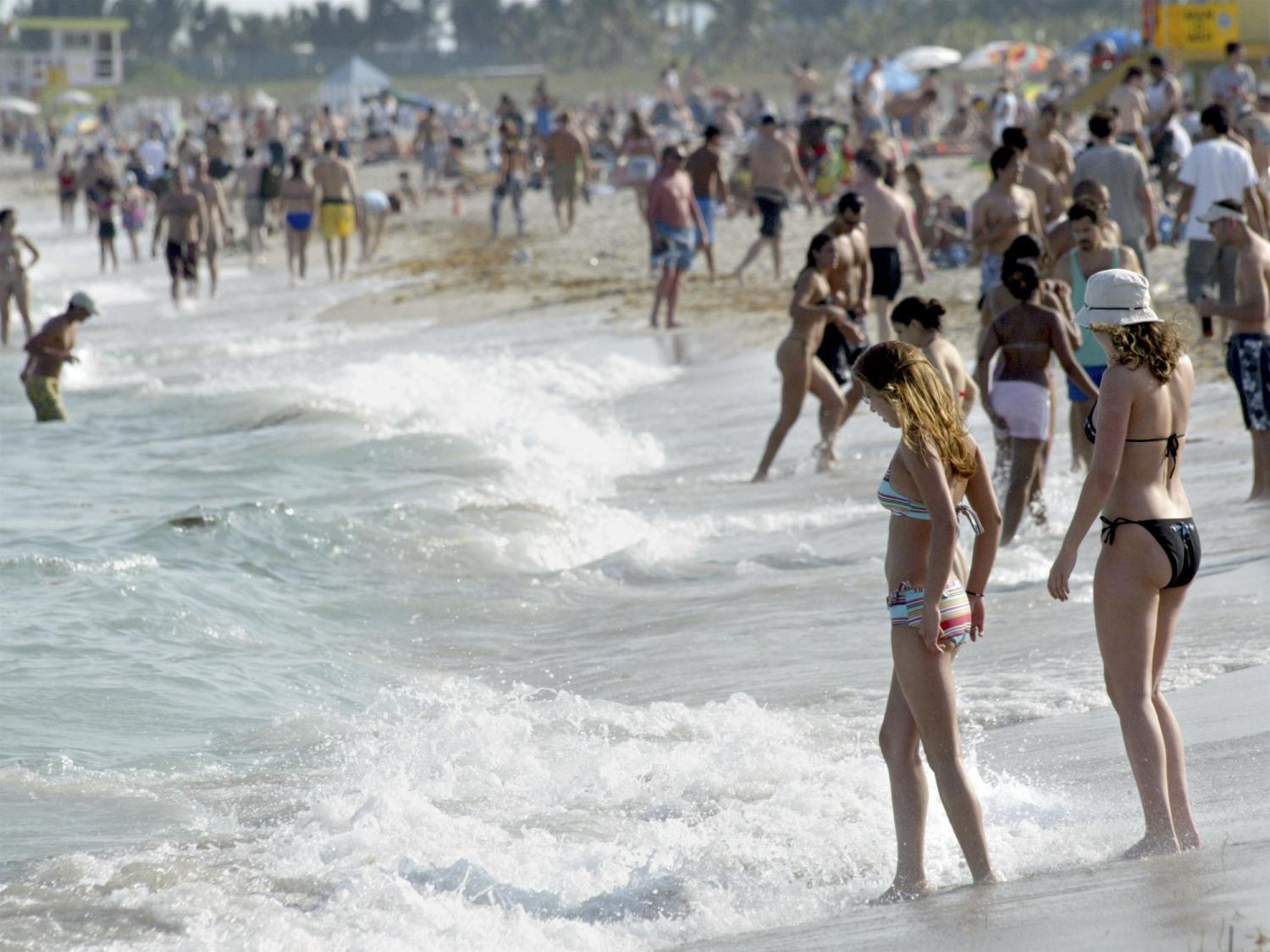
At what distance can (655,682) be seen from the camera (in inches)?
267

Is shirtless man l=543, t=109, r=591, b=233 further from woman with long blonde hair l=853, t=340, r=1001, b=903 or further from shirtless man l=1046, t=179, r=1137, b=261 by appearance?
woman with long blonde hair l=853, t=340, r=1001, b=903

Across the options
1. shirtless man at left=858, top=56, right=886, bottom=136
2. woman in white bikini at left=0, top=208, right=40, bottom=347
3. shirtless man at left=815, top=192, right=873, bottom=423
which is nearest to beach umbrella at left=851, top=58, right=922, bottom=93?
shirtless man at left=858, top=56, right=886, bottom=136

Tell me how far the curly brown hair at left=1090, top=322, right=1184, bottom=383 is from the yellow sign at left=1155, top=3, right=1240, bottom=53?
20840 mm

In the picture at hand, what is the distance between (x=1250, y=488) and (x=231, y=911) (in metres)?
5.73

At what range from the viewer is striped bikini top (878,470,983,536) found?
408 cm

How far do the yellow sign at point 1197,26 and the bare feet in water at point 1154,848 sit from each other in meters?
21.1

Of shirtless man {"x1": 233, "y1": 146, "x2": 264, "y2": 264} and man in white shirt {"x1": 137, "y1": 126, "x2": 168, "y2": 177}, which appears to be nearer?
shirtless man {"x1": 233, "y1": 146, "x2": 264, "y2": 264}

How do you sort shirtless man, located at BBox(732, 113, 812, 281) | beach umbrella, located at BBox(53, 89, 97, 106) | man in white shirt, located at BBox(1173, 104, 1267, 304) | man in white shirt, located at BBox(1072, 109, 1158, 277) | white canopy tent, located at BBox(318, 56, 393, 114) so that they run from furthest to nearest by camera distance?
beach umbrella, located at BBox(53, 89, 97, 106) < white canopy tent, located at BBox(318, 56, 393, 114) < shirtless man, located at BBox(732, 113, 812, 281) < man in white shirt, located at BBox(1072, 109, 1158, 277) < man in white shirt, located at BBox(1173, 104, 1267, 304)

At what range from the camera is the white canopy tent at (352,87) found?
60000 mm

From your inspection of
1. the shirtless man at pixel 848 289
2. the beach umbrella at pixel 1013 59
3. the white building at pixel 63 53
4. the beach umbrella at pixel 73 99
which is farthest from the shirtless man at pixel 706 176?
the white building at pixel 63 53

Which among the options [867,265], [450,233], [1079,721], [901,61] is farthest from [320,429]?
[901,61]

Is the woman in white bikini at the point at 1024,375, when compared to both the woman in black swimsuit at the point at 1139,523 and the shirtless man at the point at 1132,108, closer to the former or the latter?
the woman in black swimsuit at the point at 1139,523

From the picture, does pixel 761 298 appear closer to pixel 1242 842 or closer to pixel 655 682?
pixel 655 682

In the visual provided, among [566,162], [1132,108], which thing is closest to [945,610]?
[1132,108]
